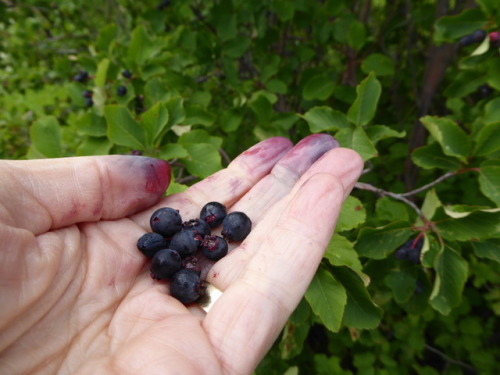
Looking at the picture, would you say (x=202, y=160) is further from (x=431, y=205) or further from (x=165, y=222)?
(x=431, y=205)

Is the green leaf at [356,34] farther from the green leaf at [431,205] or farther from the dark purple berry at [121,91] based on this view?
the dark purple berry at [121,91]

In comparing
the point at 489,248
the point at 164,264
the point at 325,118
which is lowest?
the point at 489,248

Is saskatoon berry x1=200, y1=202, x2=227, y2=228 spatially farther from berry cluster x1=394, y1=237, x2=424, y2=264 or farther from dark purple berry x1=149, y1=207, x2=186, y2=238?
berry cluster x1=394, y1=237, x2=424, y2=264

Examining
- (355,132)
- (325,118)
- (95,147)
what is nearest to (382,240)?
(355,132)

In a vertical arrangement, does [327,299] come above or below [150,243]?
below

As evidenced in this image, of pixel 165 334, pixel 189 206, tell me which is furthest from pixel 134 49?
pixel 165 334

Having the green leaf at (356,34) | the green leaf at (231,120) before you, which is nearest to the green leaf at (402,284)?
the green leaf at (231,120)

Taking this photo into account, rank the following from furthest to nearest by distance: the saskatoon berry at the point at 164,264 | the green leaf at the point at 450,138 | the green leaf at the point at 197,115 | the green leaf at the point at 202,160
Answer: the green leaf at the point at 197,115, the green leaf at the point at 202,160, the green leaf at the point at 450,138, the saskatoon berry at the point at 164,264
